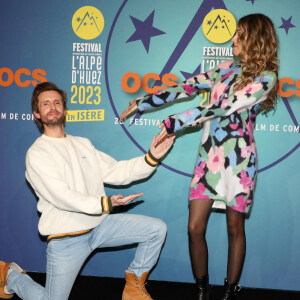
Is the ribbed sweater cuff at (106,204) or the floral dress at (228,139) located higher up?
the floral dress at (228,139)

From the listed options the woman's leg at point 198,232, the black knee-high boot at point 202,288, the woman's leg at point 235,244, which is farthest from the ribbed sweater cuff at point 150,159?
the black knee-high boot at point 202,288

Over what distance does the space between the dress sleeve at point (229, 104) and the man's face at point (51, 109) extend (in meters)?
0.65

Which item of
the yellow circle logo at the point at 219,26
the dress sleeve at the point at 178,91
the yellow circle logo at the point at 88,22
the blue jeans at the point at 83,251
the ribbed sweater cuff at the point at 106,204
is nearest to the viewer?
the ribbed sweater cuff at the point at 106,204

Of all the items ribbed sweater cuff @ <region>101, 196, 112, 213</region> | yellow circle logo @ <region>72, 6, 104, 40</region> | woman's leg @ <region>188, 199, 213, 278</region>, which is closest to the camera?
ribbed sweater cuff @ <region>101, 196, 112, 213</region>

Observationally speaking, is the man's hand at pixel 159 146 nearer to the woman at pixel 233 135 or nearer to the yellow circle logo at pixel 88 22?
the woman at pixel 233 135

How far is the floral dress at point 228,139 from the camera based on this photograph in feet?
7.40

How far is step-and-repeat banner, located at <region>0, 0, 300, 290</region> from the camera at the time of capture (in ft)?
9.36

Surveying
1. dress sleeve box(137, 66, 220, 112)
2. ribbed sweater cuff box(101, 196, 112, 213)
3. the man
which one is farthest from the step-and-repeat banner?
ribbed sweater cuff box(101, 196, 112, 213)

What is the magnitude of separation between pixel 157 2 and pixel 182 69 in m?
0.49

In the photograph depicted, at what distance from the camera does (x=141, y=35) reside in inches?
114

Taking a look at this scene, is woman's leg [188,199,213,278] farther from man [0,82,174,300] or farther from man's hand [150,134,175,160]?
man's hand [150,134,175,160]

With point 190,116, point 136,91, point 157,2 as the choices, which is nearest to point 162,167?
point 136,91

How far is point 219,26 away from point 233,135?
907mm

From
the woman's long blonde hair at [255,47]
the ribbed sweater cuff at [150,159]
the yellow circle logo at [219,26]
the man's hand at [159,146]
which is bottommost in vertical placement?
the ribbed sweater cuff at [150,159]
